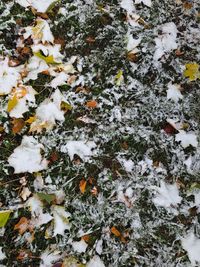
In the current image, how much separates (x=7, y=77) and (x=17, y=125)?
33 centimetres

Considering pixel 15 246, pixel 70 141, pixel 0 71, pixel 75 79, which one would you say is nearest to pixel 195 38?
pixel 75 79

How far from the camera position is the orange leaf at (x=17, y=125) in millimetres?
2264

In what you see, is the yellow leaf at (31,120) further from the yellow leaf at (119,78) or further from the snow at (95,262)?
the snow at (95,262)

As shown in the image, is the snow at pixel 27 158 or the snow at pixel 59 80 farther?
the snow at pixel 59 80

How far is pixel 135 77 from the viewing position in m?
2.59

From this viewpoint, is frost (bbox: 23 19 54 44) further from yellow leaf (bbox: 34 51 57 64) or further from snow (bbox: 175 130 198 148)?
snow (bbox: 175 130 198 148)

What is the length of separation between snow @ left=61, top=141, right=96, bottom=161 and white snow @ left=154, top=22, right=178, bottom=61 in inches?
35.2

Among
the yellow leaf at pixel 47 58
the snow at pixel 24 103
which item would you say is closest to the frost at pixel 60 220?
the snow at pixel 24 103

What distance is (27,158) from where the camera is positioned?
216cm

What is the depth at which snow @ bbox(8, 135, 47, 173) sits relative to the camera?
2.13m

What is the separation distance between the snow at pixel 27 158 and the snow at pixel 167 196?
0.74 m

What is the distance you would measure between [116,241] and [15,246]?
1.93 ft

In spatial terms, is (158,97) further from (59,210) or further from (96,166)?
(59,210)

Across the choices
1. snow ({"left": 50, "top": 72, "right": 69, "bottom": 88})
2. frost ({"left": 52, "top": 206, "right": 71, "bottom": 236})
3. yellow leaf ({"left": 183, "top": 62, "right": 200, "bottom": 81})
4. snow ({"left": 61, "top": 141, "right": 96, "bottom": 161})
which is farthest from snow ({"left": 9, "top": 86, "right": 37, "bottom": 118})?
yellow leaf ({"left": 183, "top": 62, "right": 200, "bottom": 81})
